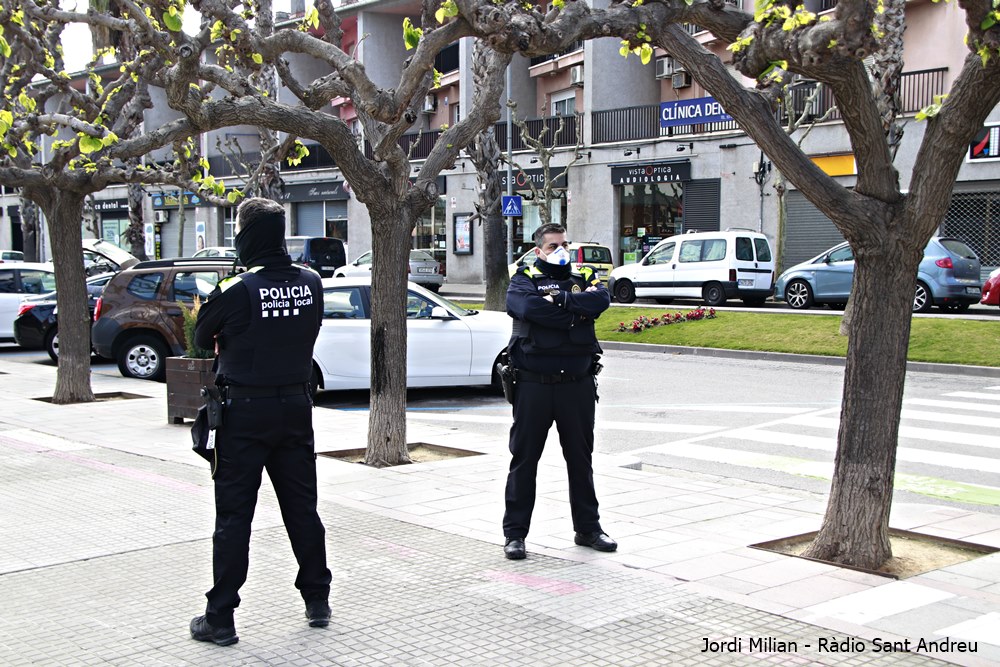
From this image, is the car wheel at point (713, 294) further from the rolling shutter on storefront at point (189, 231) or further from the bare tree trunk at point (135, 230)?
the rolling shutter on storefront at point (189, 231)

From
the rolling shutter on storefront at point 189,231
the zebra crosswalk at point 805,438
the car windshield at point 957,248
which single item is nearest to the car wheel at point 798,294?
the car windshield at point 957,248

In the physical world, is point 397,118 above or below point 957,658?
above

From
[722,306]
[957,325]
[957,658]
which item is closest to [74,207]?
[957,658]

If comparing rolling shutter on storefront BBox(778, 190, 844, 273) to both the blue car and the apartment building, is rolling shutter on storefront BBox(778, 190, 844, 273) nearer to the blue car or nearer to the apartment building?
the apartment building

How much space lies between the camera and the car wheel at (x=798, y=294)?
2472 cm

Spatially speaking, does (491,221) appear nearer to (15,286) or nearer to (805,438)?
(15,286)

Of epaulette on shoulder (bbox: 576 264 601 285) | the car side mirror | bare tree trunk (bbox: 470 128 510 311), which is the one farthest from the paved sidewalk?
bare tree trunk (bbox: 470 128 510 311)

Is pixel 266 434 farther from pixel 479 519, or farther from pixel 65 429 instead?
pixel 65 429

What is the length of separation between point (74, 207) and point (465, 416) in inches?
212

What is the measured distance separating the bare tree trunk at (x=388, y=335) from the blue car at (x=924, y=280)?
13.5 m

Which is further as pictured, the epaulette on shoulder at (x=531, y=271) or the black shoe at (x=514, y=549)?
the epaulette on shoulder at (x=531, y=271)

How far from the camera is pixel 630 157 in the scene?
116 ft

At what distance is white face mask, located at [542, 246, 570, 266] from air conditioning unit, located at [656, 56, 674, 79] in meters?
31.3

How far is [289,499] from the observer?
5.20 metres
